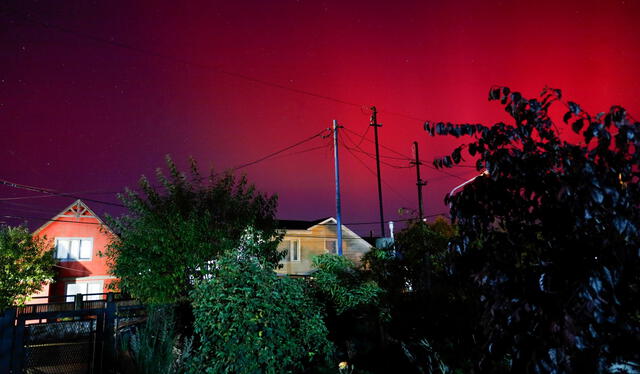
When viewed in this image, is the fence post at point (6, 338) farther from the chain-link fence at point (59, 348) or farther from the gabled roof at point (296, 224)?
the gabled roof at point (296, 224)

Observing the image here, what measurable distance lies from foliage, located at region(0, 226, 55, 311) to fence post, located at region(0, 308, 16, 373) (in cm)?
2070

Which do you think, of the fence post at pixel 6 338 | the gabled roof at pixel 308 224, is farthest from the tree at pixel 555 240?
the gabled roof at pixel 308 224

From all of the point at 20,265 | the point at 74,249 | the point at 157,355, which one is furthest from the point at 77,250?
the point at 157,355

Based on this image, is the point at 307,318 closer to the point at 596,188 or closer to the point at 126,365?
the point at 126,365

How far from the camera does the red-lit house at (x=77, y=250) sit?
30.3 metres

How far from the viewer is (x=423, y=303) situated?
32.9 ft

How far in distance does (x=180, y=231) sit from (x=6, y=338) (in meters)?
6.33

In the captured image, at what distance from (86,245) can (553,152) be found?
3519 cm

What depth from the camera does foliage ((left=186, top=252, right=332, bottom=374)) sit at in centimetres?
593

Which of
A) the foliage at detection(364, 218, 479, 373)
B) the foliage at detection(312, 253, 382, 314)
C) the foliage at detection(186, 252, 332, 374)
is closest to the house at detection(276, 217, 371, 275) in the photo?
the foliage at detection(364, 218, 479, 373)

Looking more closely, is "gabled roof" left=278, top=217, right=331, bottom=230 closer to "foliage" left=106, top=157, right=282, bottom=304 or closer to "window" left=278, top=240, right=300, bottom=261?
"window" left=278, top=240, right=300, bottom=261

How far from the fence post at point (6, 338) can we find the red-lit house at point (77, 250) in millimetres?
25844

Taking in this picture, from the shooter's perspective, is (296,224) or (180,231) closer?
(180,231)

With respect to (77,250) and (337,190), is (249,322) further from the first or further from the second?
(77,250)
